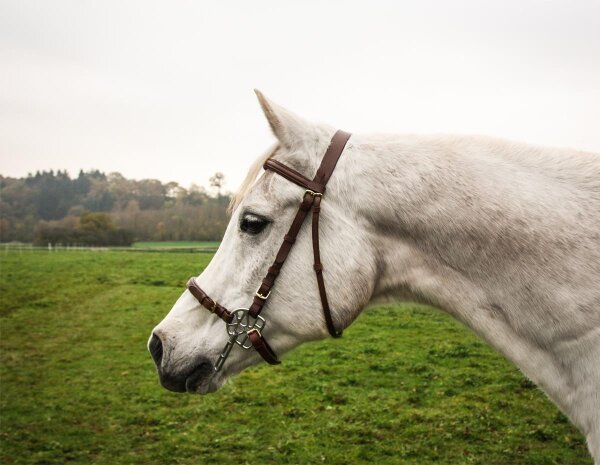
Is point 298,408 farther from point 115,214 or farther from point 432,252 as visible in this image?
point 115,214

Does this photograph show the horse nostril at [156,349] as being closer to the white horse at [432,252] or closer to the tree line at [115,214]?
the white horse at [432,252]

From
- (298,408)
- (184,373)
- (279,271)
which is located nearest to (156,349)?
(184,373)

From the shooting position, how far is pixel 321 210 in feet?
8.63

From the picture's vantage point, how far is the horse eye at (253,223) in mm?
2666

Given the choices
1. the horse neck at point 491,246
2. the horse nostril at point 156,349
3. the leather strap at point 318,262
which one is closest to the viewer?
the horse neck at point 491,246

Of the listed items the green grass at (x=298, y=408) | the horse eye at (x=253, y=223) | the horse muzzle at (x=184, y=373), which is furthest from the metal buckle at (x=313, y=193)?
the horse muzzle at (x=184, y=373)

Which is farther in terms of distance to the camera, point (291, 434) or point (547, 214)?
point (291, 434)

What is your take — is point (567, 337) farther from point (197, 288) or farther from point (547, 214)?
point (197, 288)

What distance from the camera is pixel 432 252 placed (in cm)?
255

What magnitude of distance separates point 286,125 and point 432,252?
1.09 metres

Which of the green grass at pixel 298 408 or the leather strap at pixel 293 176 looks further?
the green grass at pixel 298 408

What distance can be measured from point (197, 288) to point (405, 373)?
29.5 feet

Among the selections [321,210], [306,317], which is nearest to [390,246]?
[321,210]

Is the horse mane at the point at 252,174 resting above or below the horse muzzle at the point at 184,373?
above
